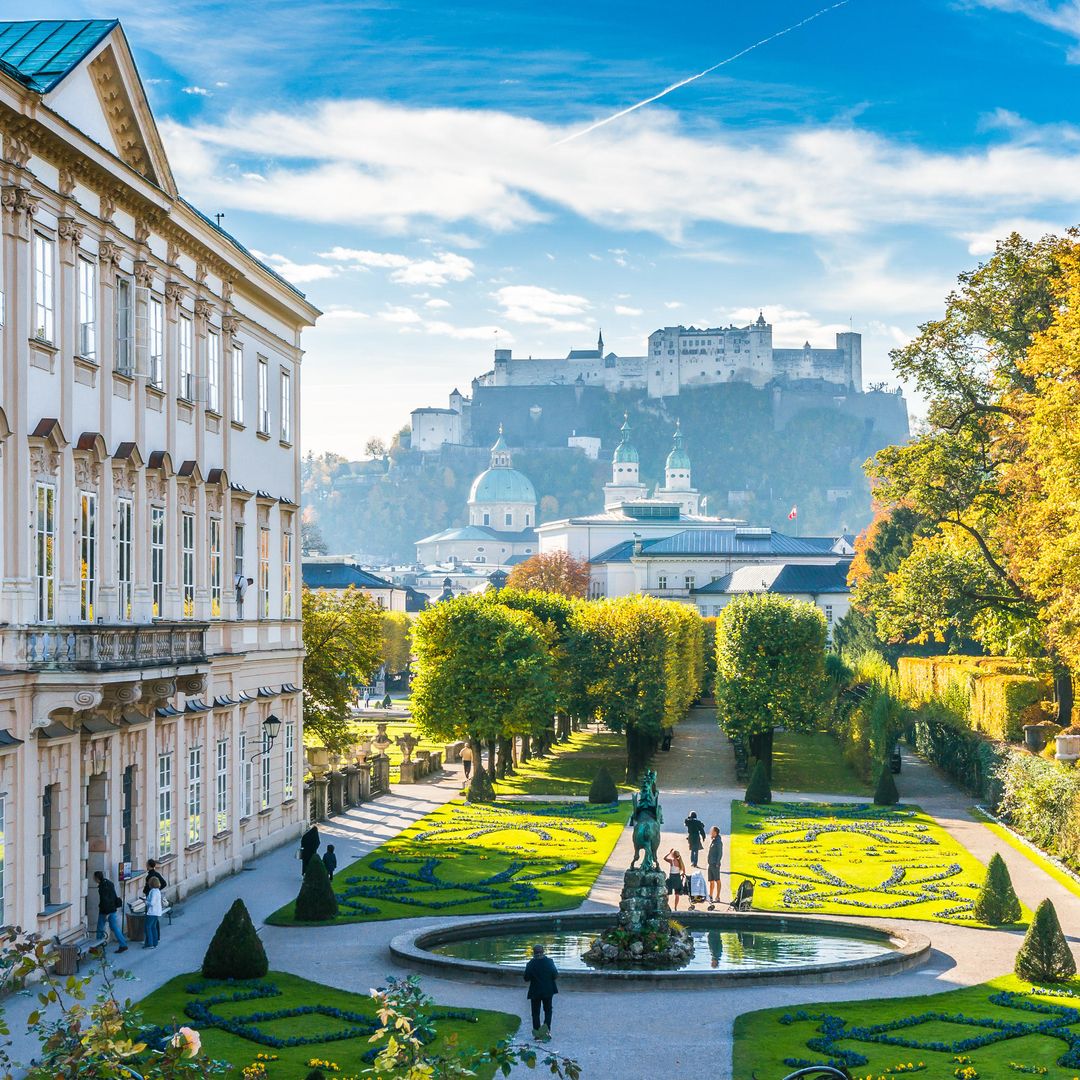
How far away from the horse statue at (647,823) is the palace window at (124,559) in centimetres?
957

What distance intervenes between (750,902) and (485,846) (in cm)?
Answer: 1071

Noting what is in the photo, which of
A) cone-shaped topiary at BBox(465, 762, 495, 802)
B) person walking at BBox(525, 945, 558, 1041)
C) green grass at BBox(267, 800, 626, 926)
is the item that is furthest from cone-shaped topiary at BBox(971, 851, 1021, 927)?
cone-shaped topiary at BBox(465, 762, 495, 802)

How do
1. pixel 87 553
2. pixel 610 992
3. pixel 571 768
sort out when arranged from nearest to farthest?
pixel 610 992
pixel 87 553
pixel 571 768

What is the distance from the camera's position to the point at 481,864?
36.7 metres

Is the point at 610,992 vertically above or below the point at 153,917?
below

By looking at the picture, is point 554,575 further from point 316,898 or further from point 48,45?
point 48,45

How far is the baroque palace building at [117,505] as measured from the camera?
2338 cm

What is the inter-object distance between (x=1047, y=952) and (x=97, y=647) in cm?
1504

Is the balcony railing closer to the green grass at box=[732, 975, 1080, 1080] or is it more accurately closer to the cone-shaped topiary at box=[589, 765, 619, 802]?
the green grass at box=[732, 975, 1080, 1080]

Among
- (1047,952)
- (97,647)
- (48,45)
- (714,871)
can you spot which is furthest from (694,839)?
(48,45)

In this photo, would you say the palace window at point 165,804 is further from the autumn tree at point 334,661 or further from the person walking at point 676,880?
the autumn tree at point 334,661

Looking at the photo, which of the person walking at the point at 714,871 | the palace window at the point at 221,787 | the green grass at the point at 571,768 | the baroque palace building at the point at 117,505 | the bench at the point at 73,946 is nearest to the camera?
the bench at the point at 73,946

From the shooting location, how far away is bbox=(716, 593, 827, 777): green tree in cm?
5925

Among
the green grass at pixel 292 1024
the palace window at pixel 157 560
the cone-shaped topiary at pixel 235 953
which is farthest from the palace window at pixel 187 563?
the green grass at pixel 292 1024
